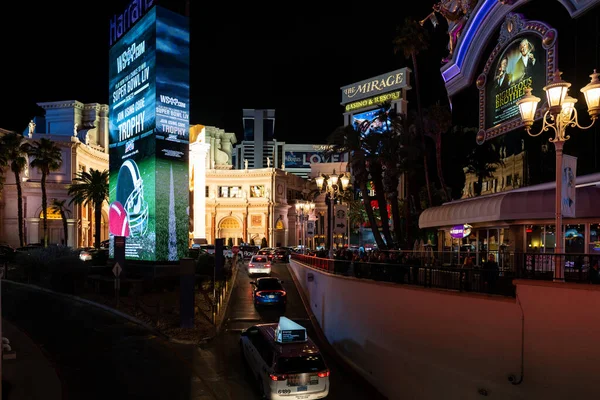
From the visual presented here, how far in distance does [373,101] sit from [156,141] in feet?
256

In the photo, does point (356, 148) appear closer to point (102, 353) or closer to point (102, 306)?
point (102, 306)

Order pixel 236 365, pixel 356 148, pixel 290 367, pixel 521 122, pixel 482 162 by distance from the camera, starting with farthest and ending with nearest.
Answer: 1. pixel 356 148
2. pixel 482 162
3. pixel 521 122
4. pixel 236 365
5. pixel 290 367

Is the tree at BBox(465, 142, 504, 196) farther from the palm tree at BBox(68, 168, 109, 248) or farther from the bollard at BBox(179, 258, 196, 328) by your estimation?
the palm tree at BBox(68, 168, 109, 248)

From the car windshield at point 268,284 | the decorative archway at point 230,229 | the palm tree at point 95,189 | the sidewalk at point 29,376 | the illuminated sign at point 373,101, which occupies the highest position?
the illuminated sign at point 373,101

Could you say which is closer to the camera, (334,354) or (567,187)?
(567,187)

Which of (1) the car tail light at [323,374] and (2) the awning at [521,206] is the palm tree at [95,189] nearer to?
(2) the awning at [521,206]

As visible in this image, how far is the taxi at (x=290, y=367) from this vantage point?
13031mm

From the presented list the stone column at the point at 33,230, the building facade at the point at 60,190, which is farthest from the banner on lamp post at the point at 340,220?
the stone column at the point at 33,230

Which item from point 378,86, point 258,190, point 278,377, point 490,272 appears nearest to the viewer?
point 490,272

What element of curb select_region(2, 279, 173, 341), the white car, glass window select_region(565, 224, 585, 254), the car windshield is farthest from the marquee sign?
curb select_region(2, 279, 173, 341)

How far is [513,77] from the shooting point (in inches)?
978

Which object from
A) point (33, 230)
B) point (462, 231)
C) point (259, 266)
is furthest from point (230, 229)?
point (462, 231)

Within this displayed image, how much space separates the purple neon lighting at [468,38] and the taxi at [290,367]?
70.3 feet

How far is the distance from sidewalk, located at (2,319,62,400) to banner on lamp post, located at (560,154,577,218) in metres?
13.2
